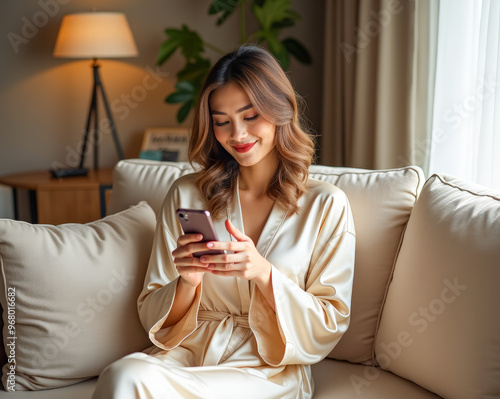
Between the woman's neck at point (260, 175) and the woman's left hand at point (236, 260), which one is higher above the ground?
the woman's neck at point (260, 175)

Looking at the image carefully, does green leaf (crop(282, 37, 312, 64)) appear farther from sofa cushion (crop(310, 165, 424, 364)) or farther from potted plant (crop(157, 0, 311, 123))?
sofa cushion (crop(310, 165, 424, 364))

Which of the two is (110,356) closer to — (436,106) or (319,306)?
(319,306)

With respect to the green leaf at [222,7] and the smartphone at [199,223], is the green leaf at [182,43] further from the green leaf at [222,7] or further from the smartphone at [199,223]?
the smartphone at [199,223]

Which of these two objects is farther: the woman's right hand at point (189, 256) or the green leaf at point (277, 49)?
the green leaf at point (277, 49)

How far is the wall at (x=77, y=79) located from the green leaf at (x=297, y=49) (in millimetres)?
274

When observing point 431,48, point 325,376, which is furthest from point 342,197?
point 431,48

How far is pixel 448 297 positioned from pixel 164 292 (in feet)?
2.49

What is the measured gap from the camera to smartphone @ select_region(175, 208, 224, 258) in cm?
140

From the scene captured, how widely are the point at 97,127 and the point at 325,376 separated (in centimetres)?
279

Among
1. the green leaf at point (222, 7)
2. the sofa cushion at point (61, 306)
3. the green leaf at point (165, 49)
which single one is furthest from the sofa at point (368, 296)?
the green leaf at point (222, 7)

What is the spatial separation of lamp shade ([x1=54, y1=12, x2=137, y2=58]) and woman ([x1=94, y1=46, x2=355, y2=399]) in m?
1.94

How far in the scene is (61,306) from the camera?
1.75m

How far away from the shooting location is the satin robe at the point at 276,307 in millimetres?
1619

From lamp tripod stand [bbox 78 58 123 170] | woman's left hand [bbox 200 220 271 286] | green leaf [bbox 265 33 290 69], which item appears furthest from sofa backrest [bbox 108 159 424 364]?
lamp tripod stand [bbox 78 58 123 170]
